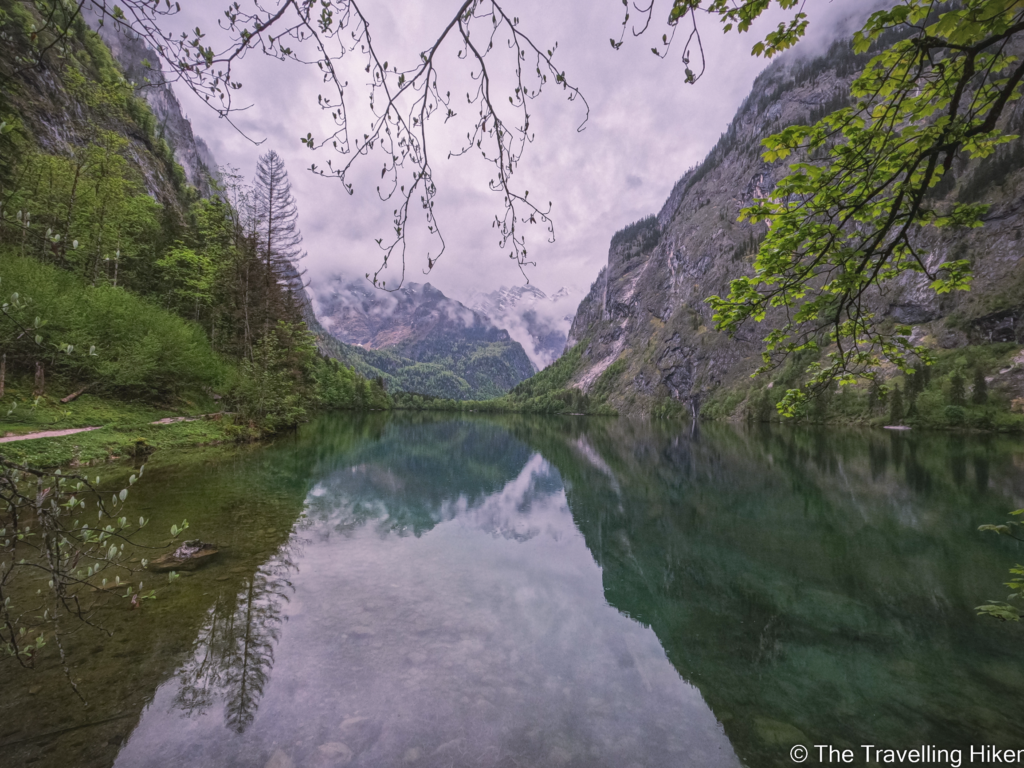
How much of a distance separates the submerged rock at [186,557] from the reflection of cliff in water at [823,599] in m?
11.1

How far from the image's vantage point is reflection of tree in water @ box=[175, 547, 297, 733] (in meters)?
7.34

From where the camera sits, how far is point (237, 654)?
8.57m

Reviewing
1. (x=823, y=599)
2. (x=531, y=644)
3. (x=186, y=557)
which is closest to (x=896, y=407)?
(x=823, y=599)

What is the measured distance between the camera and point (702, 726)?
766 centimetres

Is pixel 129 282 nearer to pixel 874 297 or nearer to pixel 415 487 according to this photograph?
pixel 415 487

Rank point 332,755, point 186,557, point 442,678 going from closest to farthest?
1. point 332,755
2. point 442,678
3. point 186,557

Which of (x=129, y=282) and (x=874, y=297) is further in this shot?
(x=874, y=297)

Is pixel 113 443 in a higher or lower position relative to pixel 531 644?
higher

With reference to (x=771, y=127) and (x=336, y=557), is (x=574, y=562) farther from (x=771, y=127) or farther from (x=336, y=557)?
(x=771, y=127)

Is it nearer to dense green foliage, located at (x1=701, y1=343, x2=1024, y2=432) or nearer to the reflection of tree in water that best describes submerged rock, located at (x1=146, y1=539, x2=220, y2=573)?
the reflection of tree in water

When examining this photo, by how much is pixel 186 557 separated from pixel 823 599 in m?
17.0

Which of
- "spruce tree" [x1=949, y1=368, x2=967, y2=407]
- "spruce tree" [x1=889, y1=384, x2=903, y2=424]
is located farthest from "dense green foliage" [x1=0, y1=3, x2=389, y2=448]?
"spruce tree" [x1=949, y1=368, x2=967, y2=407]

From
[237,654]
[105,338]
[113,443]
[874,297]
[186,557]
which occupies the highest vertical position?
[874,297]

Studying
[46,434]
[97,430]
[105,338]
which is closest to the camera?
[46,434]
